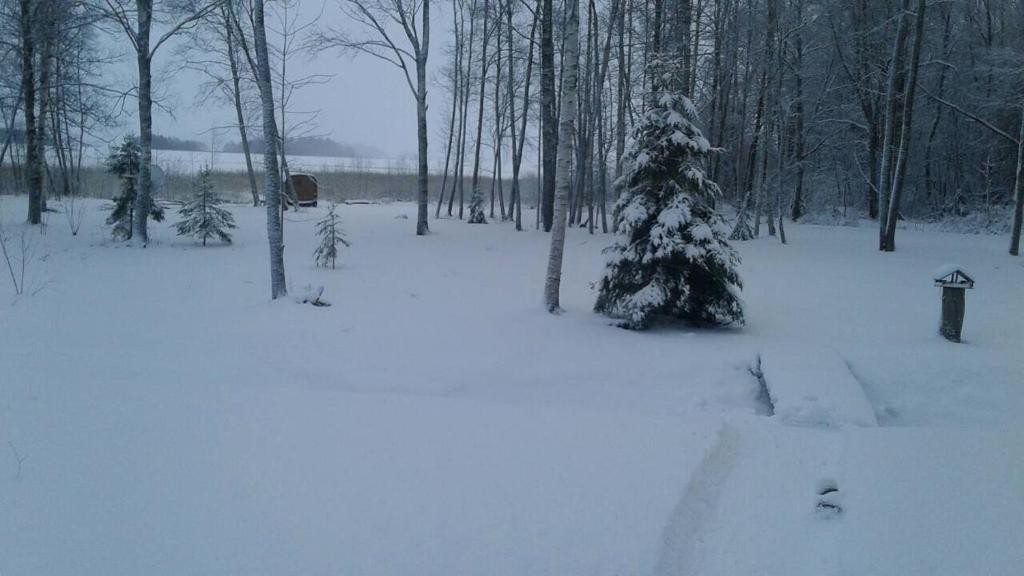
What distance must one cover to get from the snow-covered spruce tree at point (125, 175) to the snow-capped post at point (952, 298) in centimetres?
1529

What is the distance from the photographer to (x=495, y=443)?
13.0 feet

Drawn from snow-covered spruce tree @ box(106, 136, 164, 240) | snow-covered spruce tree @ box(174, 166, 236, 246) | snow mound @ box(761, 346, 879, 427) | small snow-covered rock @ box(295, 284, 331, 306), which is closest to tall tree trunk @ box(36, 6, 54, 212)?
snow-covered spruce tree @ box(106, 136, 164, 240)

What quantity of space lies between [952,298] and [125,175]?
51.6 feet

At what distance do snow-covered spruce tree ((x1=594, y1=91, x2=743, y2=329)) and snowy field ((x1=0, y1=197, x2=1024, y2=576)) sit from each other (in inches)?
15.8

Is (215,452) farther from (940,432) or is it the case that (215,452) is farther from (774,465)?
(940,432)

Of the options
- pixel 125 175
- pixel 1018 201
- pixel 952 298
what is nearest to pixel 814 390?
pixel 952 298

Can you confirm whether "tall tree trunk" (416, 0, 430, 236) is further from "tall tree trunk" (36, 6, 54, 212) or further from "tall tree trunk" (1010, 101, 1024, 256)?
"tall tree trunk" (1010, 101, 1024, 256)

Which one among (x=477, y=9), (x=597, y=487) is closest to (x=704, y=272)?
(x=597, y=487)

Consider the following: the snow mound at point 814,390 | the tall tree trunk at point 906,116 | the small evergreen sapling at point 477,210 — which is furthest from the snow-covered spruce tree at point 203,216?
the tall tree trunk at point 906,116

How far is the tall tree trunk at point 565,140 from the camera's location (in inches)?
297

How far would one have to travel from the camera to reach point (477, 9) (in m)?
22.4

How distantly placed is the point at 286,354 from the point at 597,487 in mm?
3714

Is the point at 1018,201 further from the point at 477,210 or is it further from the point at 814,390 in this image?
the point at 477,210

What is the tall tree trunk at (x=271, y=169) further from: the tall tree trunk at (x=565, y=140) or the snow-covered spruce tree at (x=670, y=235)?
the snow-covered spruce tree at (x=670, y=235)
